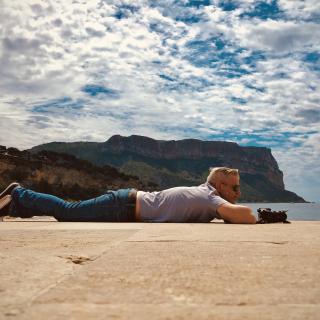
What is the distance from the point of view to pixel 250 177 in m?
170

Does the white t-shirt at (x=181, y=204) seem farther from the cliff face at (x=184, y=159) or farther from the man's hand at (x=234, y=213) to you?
the cliff face at (x=184, y=159)

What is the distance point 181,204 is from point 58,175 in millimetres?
49712

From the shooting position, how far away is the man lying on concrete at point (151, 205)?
4910mm

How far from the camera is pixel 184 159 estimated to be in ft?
509

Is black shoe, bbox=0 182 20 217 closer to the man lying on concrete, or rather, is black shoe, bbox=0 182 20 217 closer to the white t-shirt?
the man lying on concrete

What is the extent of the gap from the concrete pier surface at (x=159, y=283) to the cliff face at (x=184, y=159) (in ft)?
392

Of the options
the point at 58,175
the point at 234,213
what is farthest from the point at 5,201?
the point at 58,175

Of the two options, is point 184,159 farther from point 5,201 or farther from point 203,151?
point 5,201

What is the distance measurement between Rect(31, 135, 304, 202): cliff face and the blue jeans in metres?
116

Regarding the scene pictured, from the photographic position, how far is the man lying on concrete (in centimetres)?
491

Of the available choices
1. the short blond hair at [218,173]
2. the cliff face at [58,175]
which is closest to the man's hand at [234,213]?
the short blond hair at [218,173]

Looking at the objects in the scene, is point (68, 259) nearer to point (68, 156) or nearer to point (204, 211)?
point (204, 211)

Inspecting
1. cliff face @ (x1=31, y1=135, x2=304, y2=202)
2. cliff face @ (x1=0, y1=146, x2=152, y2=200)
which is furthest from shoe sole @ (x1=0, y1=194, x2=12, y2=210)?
cliff face @ (x1=31, y1=135, x2=304, y2=202)

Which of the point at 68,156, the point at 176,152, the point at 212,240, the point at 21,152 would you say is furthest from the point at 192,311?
the point at 176,152
